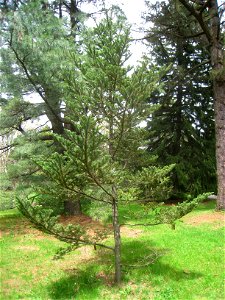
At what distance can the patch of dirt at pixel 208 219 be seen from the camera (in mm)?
9897

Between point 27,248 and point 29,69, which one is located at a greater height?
point 29,69

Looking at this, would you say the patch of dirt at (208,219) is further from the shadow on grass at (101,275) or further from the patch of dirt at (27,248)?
the patch of dirt at (27,248)

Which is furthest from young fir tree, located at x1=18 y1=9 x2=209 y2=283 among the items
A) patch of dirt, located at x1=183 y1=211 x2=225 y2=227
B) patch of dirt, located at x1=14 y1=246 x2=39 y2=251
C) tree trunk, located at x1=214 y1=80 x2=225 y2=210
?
tree trunk, located at x1=214 y1=80 x2=225 y2=210

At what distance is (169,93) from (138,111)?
9.10 metres

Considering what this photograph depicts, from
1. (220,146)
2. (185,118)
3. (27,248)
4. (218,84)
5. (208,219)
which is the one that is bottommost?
(27,248)

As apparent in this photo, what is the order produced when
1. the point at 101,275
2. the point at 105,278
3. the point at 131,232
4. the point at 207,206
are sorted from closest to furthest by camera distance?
the point at 105,278, the point at 101,275, the point at 131,232, the point at 207,206

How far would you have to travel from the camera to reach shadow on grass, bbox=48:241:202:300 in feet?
18.2

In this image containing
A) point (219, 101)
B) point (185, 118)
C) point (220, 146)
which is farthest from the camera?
point (185, 118)

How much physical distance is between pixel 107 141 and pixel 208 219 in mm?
6457

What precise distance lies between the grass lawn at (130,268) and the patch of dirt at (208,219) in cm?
46

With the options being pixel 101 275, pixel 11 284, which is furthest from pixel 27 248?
pixel 101 275

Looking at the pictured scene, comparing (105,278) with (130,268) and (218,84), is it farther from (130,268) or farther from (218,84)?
(218,84)

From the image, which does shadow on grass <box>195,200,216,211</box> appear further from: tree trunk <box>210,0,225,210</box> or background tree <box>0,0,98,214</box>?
background tree <box>0,0,98,214</box>

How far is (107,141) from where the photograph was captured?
6180 mm
